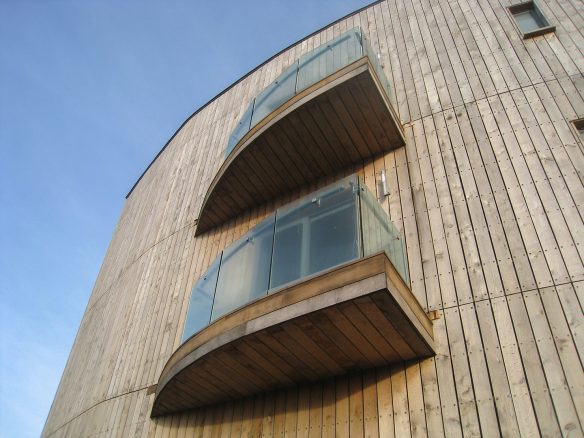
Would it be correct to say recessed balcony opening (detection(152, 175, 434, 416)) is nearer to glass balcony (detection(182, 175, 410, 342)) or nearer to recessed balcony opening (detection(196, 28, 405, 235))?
glass balcony (detection(182, 175, 410, 342))

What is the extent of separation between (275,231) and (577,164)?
403 centimetres

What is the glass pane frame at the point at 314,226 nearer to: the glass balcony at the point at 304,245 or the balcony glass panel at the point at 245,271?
the glass balcony at the point at 304,245

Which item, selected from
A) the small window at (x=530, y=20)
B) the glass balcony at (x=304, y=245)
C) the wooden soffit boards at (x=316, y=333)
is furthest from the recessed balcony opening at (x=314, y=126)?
the wooden soffit boards at (x=316, y=333)

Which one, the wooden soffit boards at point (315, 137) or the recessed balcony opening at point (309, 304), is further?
the wooden soffit boards at point (315, 137)

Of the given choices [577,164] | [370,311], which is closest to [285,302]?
[370,311]

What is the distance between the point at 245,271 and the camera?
20.0 feet

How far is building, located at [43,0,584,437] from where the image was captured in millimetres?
4930

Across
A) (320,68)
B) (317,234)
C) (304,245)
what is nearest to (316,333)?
(304,245)

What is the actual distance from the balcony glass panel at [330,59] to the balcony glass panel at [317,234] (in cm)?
303

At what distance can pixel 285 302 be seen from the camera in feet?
17.0

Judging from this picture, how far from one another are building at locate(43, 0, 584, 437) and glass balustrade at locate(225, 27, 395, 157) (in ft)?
0.15

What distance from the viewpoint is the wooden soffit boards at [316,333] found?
190 inches

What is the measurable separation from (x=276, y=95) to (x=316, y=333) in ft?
17.2

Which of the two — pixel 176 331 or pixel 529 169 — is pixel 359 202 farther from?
pixel 176 331
